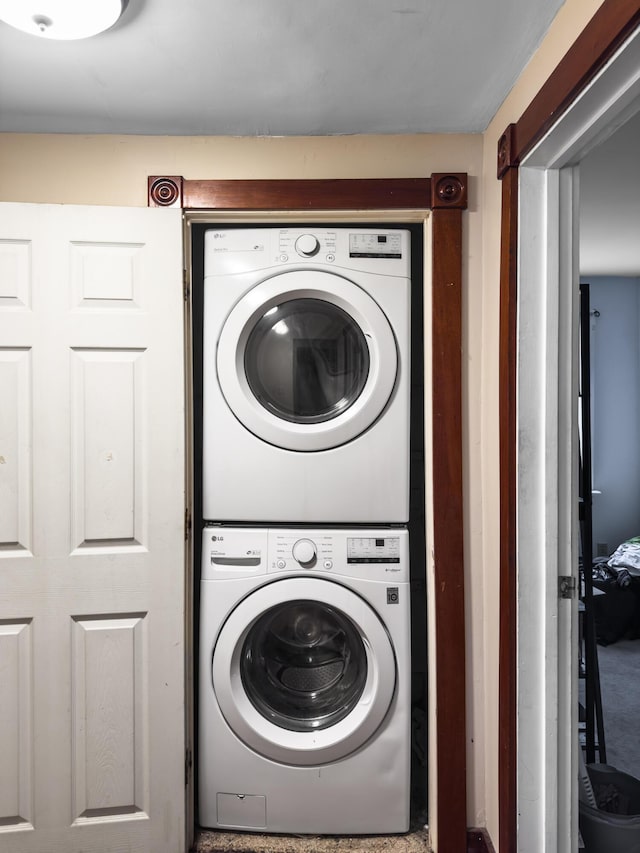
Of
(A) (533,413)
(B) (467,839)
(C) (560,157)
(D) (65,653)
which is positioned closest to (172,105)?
(C) (560,157)

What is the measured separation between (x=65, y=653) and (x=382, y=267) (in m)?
1.51

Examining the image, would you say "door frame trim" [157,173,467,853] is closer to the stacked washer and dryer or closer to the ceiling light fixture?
the stacked washer and dryer

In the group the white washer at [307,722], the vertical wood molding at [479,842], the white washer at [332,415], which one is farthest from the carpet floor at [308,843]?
the white washer at [332,415]

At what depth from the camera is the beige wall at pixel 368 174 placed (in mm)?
1716

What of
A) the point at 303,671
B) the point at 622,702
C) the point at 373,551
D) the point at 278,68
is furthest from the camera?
the point at 622,702

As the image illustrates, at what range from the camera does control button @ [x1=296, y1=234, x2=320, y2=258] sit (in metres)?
→ 1.75

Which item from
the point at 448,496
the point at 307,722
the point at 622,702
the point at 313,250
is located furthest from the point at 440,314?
the point at 622,702

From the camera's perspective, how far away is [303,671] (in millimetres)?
1885

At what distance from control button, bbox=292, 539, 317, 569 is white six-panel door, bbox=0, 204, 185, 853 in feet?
1.21

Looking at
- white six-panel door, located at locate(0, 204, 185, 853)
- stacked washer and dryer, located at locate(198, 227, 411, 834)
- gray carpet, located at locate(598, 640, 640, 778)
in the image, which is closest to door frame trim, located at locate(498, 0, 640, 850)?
stacked washer and dryer, located at locate(198, 227, 411, 834)

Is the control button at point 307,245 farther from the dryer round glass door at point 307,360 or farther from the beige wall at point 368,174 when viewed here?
the beige wall at point 368,174

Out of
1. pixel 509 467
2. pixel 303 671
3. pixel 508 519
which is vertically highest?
pixel 509 467

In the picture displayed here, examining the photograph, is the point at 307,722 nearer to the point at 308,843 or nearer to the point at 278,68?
the point at 308,843

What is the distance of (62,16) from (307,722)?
1.99 meters
